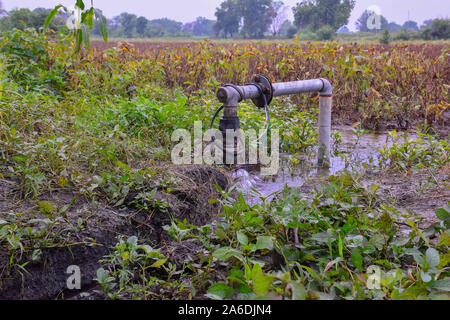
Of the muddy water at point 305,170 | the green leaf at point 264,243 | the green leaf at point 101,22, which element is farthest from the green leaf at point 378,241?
the green leaf at point 101,22

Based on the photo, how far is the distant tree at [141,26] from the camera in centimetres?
5230

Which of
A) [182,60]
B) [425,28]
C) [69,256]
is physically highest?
[425,28]

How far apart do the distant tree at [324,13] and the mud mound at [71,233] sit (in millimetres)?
37632

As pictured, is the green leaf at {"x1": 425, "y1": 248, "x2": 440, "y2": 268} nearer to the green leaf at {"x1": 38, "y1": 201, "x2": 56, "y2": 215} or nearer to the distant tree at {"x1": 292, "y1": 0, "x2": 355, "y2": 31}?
the green leaf at {"x1": 38, "y1": 201, "x2": 56, "y2": 215}

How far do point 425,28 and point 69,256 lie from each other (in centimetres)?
3458

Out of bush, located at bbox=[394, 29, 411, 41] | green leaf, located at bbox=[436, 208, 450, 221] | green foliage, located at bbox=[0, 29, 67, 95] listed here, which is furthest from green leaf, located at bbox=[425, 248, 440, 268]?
bush, located at bbox=[394, 29, 411, 41]

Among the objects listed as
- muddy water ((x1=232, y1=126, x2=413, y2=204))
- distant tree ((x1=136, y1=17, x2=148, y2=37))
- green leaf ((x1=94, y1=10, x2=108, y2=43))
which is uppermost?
distant tree ((x1=136, y1=17, x2=148, y2=37))

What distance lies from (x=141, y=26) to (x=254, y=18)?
1675 centimetres

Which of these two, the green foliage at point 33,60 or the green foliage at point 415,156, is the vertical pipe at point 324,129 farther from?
the green foliage at point 33,60

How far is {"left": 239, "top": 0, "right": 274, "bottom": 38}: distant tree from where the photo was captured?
39.4 m

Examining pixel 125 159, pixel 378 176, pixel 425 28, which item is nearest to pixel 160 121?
pixel 125 159

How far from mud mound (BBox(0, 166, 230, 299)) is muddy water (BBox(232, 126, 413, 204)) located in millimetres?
684
